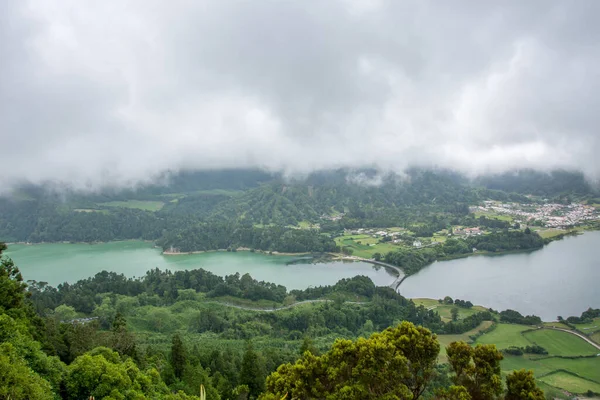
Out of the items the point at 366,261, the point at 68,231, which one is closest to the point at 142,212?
the point at 68,231

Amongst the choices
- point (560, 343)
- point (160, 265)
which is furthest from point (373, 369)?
point (160, 265)

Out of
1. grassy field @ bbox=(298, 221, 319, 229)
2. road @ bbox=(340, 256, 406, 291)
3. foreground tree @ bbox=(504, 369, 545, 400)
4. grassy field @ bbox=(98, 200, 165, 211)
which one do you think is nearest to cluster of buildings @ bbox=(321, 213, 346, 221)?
grassy field @ bbox=(298, 221, 319, 229)

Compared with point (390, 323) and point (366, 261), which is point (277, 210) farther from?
point (390, 323)

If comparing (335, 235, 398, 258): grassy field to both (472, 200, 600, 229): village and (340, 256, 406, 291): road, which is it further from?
(472, 200, 600, 229): village

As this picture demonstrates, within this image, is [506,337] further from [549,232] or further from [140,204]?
[140,204]

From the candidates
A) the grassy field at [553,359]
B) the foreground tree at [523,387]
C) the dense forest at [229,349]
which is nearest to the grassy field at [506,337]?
the grassy field at [553,359]
